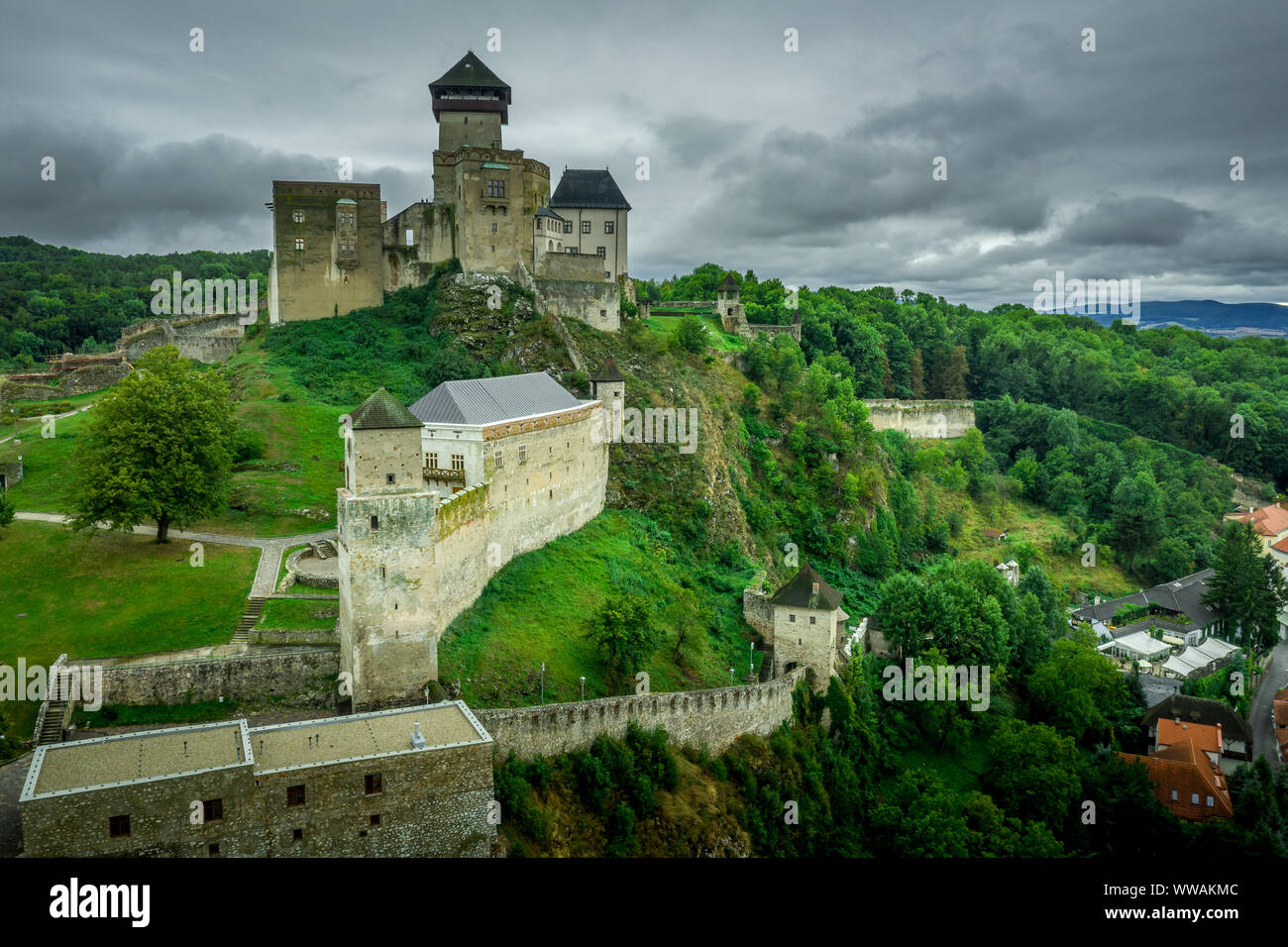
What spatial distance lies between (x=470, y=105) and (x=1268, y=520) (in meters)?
79.4

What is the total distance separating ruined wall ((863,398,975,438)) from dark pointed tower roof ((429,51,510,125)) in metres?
47.9

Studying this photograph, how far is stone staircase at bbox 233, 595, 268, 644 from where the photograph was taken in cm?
3072

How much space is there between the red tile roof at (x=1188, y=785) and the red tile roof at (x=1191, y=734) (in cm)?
186

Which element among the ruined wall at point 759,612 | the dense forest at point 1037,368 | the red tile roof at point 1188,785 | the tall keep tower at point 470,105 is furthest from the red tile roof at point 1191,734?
the tall keep tower at point 470,105

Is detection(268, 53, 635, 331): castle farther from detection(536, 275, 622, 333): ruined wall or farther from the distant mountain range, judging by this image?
the distant mountain range

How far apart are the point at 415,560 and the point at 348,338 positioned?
37012 millimetres

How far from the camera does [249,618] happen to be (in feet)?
104

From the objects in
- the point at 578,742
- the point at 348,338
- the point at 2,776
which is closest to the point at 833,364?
the point at 348,338

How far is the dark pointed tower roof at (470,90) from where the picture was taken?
62406 millimetres

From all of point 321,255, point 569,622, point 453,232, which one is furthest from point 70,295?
point 569,622

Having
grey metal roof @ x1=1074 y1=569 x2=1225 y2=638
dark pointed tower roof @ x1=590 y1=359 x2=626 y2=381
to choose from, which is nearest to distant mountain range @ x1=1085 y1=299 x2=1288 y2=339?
grey metal roof @ x1=1074 y1=569 x2=1225 y2=638

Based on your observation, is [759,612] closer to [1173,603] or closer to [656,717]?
[656,717]
